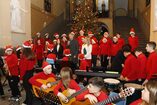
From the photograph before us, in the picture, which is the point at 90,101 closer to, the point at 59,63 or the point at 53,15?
the point at 59,63

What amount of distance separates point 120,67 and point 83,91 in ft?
14.8

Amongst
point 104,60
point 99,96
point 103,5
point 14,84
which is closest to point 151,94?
point 99,96

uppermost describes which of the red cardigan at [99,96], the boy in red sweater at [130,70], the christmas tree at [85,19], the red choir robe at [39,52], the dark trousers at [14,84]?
the christmas tree at [85,19]

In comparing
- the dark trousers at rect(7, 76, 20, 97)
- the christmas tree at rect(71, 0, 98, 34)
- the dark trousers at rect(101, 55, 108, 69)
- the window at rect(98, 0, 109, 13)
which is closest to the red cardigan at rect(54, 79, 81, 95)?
the dark trousers at rect(7, 76, 20, 97)

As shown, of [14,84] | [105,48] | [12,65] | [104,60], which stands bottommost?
[14,84]

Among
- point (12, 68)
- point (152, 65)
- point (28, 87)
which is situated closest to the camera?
point (152, 65)

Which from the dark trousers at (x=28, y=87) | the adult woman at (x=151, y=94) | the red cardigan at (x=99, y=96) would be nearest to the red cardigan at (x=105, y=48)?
the dark trousers at (x=28, y=87)

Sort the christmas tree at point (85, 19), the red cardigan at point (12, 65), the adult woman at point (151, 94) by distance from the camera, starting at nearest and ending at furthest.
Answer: the adult woman at point (151, 94) → the red cardigan at point (12, 65) → the christmas tree at point (85, 19)

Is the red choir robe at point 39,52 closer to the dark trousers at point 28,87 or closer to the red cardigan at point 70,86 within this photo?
the dark trousers at point 28,87

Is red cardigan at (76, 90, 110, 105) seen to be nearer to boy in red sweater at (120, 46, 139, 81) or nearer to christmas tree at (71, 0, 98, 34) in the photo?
boy in red sweater at (120, 46, 139, 81)

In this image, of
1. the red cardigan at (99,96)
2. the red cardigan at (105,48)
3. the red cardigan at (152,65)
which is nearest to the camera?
the red cardigan at (99,96)

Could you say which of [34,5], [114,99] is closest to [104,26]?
[34,5]

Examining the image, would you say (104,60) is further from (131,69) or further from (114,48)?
(131,69)

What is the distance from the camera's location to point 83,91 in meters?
5.36
